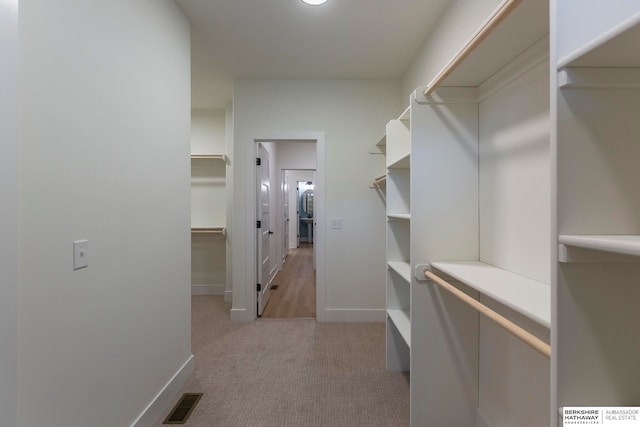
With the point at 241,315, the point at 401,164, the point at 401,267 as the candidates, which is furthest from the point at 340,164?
the point at 241,315

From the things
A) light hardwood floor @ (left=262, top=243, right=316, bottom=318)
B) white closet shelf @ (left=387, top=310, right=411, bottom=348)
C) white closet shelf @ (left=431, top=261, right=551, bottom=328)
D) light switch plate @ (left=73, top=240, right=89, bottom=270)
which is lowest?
light hardwood floor @ (left=262, top=243, right=316, bottom=318)

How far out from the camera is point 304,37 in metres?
2.42

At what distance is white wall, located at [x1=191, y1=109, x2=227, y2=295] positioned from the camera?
13.6 feet

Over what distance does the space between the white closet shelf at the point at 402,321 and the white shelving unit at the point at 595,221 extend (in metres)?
1.12

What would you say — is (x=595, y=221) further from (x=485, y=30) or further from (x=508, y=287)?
(x=485, y=30)

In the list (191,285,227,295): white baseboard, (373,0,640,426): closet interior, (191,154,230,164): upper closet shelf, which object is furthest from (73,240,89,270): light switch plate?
(191,285,227,295): white baseboard

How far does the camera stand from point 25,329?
98 centimetres

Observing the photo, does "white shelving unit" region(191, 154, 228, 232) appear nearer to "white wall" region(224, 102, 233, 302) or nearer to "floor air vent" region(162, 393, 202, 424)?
"white wall" region(224, 102, 233, 302)

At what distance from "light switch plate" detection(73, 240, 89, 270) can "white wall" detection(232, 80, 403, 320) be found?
1.95 m

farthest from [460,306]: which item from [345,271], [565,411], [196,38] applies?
[196,38]

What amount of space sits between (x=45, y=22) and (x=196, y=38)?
159cm

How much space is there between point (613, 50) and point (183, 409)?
8.15 feet

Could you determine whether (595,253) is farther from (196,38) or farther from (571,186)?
(196,38)

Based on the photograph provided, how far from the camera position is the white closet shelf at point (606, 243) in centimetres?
54
